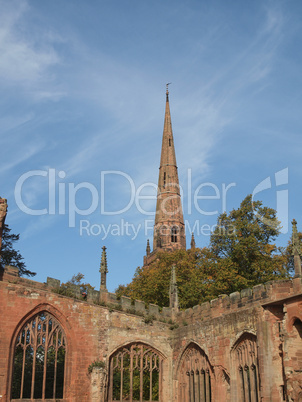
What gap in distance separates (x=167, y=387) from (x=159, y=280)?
11.0m

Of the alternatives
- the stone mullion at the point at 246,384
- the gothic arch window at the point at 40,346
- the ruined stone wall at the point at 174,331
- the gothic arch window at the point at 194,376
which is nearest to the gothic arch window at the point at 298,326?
the ruined stone wall at the point at 174,331

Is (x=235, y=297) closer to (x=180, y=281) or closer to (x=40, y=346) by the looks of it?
(x=40, y=346)

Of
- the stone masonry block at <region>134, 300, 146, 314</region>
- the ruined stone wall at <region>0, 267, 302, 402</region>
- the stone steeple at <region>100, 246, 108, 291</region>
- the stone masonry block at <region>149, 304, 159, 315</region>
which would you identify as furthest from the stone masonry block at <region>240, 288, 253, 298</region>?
the stone steeple at <region>100, 246, 108, 291</region>

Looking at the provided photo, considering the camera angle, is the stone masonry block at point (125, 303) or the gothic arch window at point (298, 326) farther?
the stone masonry block at point (125, 303)

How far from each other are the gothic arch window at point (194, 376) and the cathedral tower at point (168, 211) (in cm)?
4419

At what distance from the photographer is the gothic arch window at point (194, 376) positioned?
A: 835 inches

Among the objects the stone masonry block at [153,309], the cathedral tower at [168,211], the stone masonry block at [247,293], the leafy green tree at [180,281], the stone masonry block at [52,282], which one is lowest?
the stone masonry block at [247,293]

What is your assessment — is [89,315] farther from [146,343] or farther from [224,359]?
[224,359]

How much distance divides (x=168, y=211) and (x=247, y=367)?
2022 inches

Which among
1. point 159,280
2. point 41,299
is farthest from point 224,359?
point 159,280

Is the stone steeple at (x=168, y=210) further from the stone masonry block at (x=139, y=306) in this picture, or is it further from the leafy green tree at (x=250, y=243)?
the stone masonry block at (x=139, y=306)

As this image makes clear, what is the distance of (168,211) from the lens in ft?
229

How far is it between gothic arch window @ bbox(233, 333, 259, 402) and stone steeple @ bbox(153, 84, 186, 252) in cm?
4799

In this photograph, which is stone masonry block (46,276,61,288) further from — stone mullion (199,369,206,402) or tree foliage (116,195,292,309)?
tree foliage (116,195,292,309)
